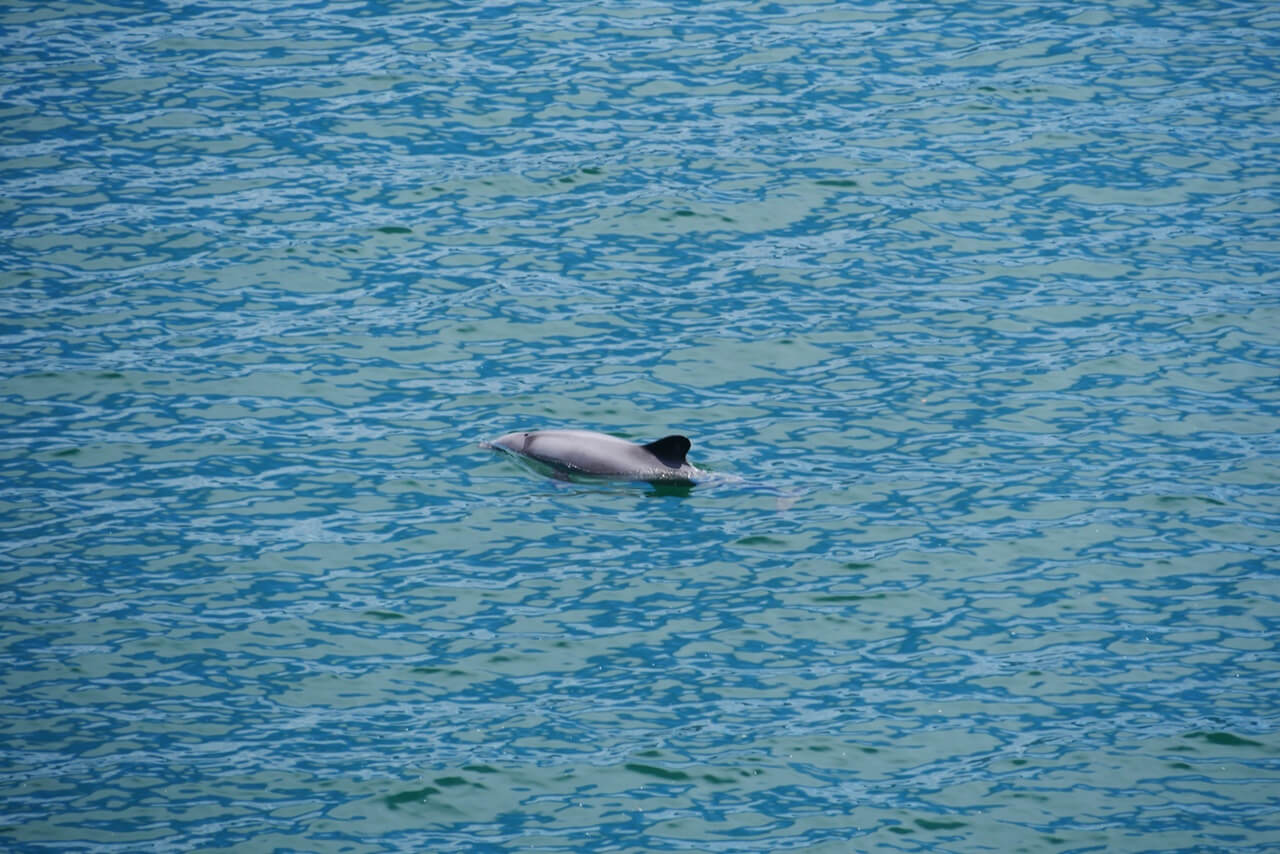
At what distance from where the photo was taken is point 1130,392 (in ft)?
69.4

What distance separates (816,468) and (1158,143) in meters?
12.4

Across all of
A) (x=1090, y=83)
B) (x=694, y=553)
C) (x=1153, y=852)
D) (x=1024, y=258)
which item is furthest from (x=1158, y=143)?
(x=1153, y=852)

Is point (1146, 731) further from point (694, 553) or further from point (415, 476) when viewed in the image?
point (415, 476)

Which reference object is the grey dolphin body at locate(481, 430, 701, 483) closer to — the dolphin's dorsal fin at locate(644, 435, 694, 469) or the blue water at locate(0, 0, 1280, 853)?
the dolphin's dorsal fin at locate(644, 435, 694, 469)

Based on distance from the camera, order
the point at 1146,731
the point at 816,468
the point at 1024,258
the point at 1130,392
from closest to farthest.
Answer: the point at 1146,731, the point at 816,468, the point at 1130,392, the point at 1024,258

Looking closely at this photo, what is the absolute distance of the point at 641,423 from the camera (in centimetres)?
2028

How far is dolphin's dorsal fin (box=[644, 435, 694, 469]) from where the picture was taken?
18406mm

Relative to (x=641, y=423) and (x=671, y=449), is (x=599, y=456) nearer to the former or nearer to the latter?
(x=671, y=449)

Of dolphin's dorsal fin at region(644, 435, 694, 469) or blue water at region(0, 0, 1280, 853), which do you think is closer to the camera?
blue water at region(0, 0, 1280, 853)

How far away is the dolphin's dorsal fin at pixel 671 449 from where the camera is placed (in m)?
18.4

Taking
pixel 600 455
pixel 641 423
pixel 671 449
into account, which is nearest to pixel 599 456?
pixel 600 455

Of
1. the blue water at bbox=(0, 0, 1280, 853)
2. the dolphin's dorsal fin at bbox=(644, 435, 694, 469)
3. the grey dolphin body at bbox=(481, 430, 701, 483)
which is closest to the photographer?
the blue water at bbox=(0, 0, 1280, 853)

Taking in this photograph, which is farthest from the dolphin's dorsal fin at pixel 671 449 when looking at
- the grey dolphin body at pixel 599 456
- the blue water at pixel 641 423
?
the blue water at pixel 641 423

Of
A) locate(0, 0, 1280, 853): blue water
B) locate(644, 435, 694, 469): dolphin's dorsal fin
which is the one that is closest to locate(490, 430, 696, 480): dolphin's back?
locate(644, 435, 694, 469): dolphin's dorsal fin
